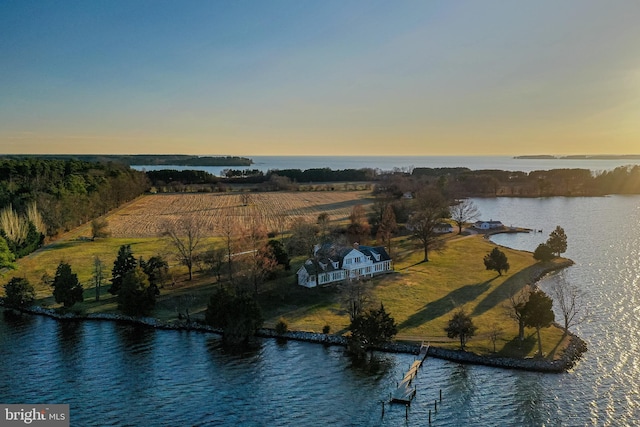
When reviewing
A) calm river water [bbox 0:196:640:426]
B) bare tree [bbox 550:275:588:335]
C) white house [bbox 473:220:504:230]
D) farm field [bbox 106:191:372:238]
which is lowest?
calm river water [bbox 0:196:640:426]

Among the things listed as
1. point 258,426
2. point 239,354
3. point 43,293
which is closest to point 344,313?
point 239,354

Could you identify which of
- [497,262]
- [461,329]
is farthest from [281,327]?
[497,262]

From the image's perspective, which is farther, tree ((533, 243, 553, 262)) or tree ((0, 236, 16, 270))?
tree ((533, 243, 553, 262))

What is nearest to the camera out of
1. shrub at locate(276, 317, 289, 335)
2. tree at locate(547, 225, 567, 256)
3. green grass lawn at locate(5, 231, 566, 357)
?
shrub at locate(276, 317, 289, 335)

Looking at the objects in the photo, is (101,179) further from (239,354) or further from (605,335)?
(605,335)

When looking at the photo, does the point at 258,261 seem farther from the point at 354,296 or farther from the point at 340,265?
the point at 354,296

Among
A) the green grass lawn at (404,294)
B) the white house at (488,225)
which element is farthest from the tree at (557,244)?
the white house at (488,225)

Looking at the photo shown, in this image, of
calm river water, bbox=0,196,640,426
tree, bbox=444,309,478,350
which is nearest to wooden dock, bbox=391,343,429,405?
calm river water, bbox=0,196,640,426

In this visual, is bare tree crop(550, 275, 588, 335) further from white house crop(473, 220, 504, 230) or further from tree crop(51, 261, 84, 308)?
tree crop(51, 261, 84, 308)
